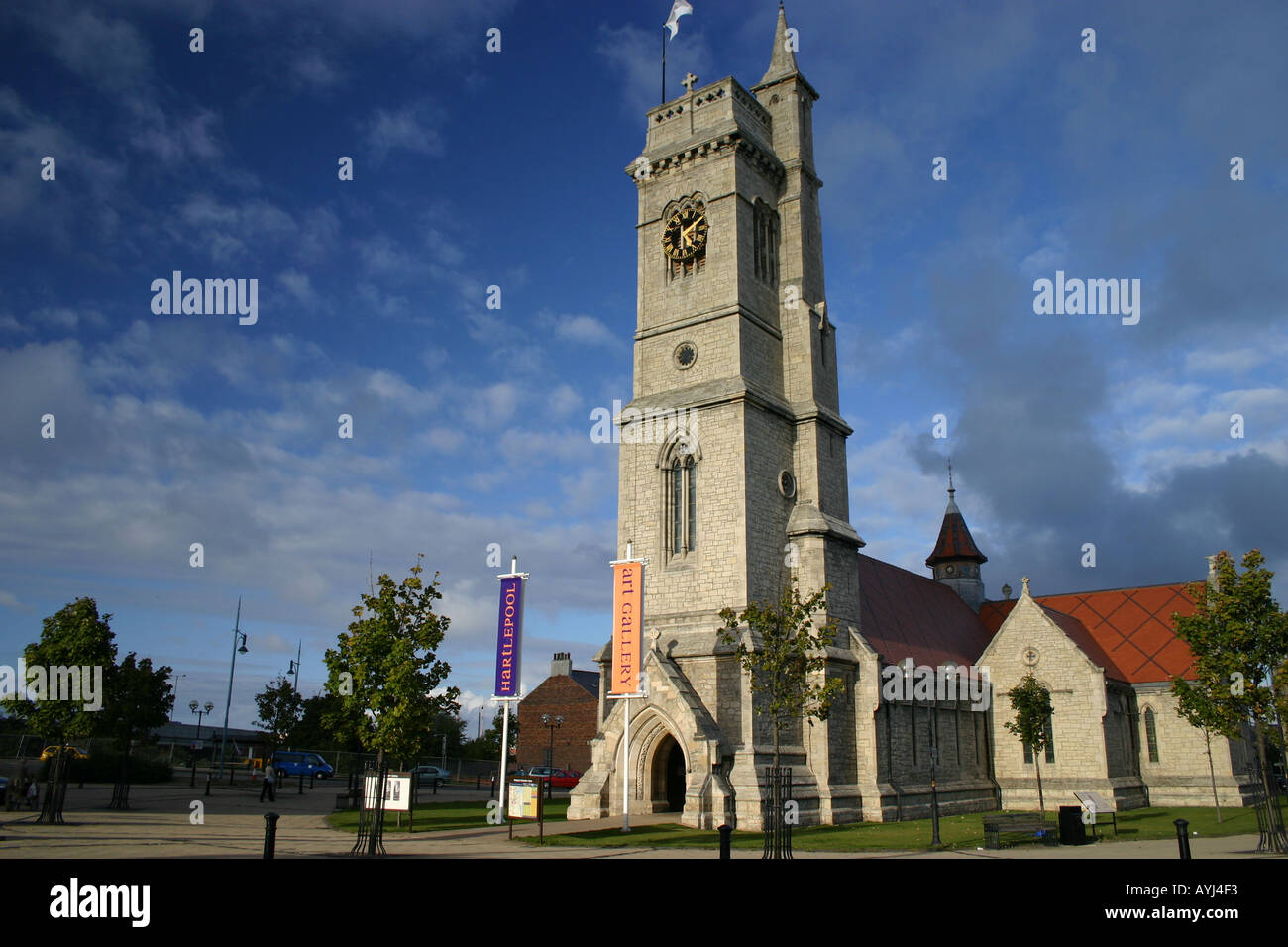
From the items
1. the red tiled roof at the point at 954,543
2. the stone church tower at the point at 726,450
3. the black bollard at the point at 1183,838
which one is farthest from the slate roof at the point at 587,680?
the black bollard at the point at 1183,838

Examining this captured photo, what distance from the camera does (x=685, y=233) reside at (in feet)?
123

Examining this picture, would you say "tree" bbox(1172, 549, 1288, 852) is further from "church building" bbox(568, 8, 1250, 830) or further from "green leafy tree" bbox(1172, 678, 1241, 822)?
"church building" bbox(568, 8, 1250, 830)

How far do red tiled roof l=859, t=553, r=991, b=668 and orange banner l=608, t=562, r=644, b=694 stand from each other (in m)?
10.8

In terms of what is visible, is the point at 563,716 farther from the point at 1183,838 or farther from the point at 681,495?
the point at 1183,838

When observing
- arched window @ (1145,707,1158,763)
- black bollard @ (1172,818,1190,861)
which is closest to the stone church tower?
black bollard @ (1172,818,1190,861)

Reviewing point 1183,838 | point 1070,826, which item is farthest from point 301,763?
point 1183,838

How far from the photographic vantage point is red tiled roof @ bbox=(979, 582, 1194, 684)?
4688 cm

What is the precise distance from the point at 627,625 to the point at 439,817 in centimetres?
1077

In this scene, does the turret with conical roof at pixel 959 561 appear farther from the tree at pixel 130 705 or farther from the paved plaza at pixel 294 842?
the tree at pixel 130 705

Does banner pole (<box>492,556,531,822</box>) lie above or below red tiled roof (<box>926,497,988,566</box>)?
below

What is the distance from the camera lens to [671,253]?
1491 inches
